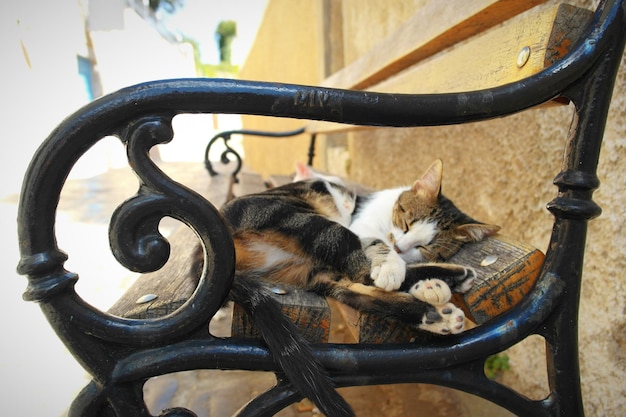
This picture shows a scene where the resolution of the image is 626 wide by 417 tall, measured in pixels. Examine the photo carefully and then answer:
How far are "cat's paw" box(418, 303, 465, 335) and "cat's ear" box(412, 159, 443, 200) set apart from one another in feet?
1.97

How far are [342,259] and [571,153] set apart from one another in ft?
1.65

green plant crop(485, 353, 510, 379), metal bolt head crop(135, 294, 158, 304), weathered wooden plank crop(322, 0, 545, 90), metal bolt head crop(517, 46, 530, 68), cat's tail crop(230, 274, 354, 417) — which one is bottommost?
green plant crop(485, 353, 510, 379)

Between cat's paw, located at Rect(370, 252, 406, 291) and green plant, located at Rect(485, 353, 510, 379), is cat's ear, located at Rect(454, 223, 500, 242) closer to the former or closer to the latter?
cat's paw, located at Rect(370, 252, 406, 291)

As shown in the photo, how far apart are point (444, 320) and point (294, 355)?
0.27 m

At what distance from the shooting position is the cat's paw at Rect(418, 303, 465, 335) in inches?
29.2

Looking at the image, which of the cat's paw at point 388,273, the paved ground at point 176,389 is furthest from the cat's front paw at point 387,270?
the paved ground at point 176,389

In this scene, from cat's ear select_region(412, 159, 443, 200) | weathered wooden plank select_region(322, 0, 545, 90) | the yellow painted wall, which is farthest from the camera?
the yellow painted wall

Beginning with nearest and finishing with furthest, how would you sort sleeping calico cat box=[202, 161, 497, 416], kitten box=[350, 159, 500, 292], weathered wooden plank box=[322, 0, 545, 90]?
sleeping calico cat box=[202, 161, 497, 416] < weathered wooden plank box=[322, 0, 545, 90] < kitten box=[350, 159, 500, 292]

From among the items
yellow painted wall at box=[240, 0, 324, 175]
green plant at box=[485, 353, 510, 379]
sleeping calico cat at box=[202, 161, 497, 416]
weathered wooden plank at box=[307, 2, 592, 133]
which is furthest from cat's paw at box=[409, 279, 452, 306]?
yellow painted wall at box=[240, 0, 324, 175]

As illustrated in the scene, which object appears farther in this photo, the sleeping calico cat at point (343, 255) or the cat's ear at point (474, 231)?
the cat's ear at point (474, 231)

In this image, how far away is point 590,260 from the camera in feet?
4.11

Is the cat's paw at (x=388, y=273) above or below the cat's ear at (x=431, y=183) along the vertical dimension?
below

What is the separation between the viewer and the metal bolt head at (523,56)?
79 cm

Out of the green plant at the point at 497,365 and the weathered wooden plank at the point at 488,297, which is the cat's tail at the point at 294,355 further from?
the green plant at the point at 497,365
